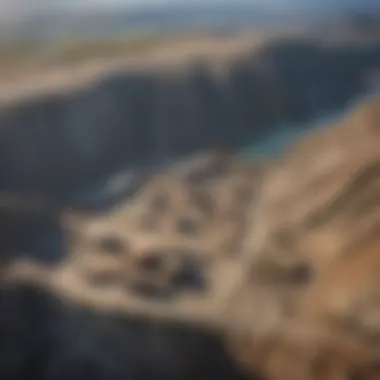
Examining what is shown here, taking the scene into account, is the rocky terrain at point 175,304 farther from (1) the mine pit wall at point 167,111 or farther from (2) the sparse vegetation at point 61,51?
(2) the sparse vegetation at point 61,51

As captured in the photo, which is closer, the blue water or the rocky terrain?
the rocky terrain

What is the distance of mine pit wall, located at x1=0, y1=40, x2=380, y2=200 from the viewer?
138 centimetres

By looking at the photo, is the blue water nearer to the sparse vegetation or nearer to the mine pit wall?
the mine pit wall

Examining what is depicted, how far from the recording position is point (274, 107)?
1.47m

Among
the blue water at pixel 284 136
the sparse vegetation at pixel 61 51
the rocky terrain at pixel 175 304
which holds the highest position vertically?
the sparse vegetation at pixel 61 51

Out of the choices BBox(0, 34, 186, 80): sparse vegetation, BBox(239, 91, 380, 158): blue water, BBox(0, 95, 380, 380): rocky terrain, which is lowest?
BBox(0, 95, 380, 380): rocky terrain

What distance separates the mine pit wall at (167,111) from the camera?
138 centimetres

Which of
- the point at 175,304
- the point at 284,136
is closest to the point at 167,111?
the point at 284,136

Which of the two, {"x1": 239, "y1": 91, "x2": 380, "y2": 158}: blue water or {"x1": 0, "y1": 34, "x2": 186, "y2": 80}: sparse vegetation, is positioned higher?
{"x1": 0, "y1": 34, "x2": 186, "y2": 80}: sparse vegetation

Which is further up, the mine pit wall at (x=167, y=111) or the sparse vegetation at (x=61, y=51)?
the sparse vegetation at (x=61, y=51)

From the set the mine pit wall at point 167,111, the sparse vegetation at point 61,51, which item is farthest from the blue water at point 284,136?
the sparse vegetation at point 61,51

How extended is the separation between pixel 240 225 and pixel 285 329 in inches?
9.5

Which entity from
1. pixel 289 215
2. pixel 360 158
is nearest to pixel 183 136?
pixel 289 215

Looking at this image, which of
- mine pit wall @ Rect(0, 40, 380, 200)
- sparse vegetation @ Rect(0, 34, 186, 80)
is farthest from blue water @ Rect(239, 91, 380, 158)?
sparse vegetation @ Rect(0, 34, 186, 80)
